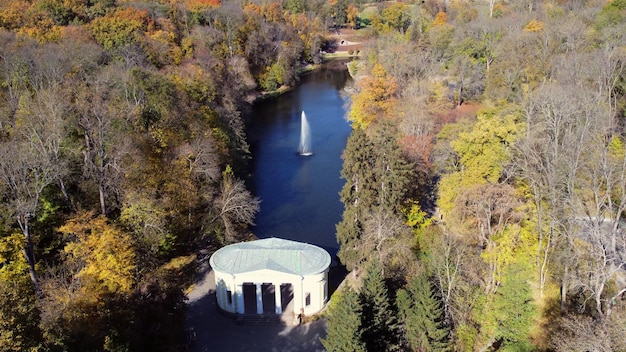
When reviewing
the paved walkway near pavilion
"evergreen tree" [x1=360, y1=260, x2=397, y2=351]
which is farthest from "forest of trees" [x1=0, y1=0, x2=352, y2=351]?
"evergreen tree" [x1=360, y1=260, x2=397, y2=351]

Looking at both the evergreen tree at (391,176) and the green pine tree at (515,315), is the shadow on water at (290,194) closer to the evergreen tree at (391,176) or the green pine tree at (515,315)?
the evergreen tree at (391,176)

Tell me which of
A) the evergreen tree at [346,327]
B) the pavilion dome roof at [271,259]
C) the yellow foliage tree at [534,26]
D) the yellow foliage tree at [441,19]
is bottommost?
the pavilion dome roof at [271,259]

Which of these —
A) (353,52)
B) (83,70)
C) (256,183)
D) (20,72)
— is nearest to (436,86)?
(256,183)

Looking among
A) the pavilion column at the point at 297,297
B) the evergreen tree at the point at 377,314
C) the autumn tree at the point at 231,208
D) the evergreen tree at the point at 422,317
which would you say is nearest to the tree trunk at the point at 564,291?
the evergreen tree at the point at 422,317

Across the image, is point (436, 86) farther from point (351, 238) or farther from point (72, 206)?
point (72, 206)

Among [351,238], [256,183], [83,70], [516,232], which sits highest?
[83,70]

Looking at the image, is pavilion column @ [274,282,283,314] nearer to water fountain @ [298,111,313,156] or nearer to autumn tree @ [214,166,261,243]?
autumn tree @ [214,166,261,243]

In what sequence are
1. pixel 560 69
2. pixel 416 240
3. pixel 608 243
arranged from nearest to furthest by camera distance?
pixel 608 243
pixel 416 240
pixel 560 69
